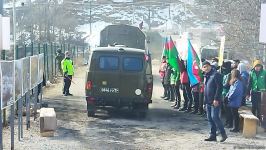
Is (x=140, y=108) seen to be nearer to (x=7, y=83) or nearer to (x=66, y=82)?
(x=7, y=83)

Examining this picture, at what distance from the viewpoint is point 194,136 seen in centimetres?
1206

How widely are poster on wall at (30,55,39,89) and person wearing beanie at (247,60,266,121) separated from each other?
6.00 m

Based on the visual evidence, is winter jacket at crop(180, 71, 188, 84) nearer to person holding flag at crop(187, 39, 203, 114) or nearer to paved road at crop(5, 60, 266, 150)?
person holding flag at crop(187, 39, 203, 114)

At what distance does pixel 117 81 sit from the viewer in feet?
46.6

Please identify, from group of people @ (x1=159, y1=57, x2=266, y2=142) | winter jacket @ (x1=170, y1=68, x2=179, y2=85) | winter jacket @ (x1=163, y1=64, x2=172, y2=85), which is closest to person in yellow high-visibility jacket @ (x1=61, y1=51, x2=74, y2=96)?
group of people @ (x1=159, y1=57, x2=266, y2=142)

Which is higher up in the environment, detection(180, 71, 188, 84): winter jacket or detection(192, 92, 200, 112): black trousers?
detection(180, 71, 188, 84): winter jacket

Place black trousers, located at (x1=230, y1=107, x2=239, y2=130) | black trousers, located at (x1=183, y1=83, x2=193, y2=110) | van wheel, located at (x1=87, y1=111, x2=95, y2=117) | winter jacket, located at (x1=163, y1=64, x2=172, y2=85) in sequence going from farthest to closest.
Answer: winter jacket, located at (x1=163, y1=64, x2=172, y2=85) < black trousers, located at (x1=183, y1=83, x2=193, y2=110) < van wheel, located at (x1=87, y1=111, x2=95, y2=117) < black trousers, located at (x1=230, y1=107, x2=239, y2=130)

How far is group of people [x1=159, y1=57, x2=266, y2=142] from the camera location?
11.1m

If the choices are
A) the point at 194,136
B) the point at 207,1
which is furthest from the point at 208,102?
the point at 207,1

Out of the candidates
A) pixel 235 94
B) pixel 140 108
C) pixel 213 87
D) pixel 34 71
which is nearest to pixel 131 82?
pixel 140 108

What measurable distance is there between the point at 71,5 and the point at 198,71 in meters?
85.3

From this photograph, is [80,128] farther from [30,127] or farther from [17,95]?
[17,95]

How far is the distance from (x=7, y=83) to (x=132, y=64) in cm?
619

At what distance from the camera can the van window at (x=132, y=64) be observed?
47.3 feet
